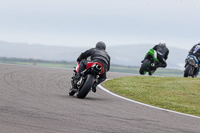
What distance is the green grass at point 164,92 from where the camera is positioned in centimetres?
1297

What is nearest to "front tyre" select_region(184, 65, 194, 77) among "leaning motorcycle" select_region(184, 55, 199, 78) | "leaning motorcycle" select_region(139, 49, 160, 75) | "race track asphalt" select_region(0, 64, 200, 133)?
"leaning motorcycle" select_region(184, 55, 199, 78)

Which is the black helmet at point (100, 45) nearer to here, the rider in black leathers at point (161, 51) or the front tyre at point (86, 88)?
the front tyre at point (86, 88)

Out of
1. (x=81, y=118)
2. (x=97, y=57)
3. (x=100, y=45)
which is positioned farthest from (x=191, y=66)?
(x=81, y=118)

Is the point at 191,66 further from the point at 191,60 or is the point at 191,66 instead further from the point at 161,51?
the point at 161,51

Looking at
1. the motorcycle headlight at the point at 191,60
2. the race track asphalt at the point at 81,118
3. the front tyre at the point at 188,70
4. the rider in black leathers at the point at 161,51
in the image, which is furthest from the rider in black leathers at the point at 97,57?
the rider in black leathers at the point at 161,51

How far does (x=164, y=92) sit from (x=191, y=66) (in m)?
6.73

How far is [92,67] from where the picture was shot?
41.8ft

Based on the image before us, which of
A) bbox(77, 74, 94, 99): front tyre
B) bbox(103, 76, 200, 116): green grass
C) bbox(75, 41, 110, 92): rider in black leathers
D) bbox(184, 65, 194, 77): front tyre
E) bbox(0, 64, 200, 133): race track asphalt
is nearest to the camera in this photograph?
bbox(0, 64, 200, 133): race track asphalt

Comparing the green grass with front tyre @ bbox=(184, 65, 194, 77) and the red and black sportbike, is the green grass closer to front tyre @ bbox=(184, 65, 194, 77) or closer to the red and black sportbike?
the red and black sportbike

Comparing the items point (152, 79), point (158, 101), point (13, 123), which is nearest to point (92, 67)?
point (158, 101)

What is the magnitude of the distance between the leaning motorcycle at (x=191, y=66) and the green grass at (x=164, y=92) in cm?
232

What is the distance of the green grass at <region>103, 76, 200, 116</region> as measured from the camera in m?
13.0

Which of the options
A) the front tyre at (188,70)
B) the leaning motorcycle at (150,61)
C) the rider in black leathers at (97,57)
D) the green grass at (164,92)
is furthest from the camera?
the leaning motorcycle at (150,61)

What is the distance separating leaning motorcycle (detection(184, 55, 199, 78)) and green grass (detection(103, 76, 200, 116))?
91.1 inches
